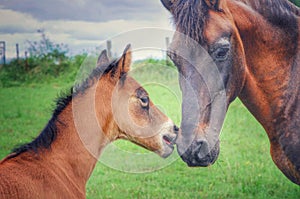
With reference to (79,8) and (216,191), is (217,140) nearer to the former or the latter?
(216,191)

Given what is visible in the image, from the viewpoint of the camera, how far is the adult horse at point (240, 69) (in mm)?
2678

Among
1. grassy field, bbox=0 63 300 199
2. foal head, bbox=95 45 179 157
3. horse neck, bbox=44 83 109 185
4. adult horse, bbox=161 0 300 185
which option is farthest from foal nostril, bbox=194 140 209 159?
grassy field, bbox=0 63 300 199

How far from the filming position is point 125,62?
3.21 m

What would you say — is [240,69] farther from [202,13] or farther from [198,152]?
[198,152]

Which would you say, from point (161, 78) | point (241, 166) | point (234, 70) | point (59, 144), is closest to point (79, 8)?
point (161, 78)

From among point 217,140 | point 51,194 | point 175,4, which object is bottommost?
point 51,194

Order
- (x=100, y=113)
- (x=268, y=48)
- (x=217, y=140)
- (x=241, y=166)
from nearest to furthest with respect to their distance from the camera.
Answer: (x=217, y=140), (x=268, y=48), (x=100, y=113), (x=241, y=166)

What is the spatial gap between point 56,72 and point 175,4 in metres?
6.52

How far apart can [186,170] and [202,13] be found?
9.40ft

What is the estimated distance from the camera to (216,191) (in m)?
4.68

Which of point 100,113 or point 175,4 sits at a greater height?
point 175,4

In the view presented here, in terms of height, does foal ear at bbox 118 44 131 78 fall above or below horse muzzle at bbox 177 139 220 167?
above

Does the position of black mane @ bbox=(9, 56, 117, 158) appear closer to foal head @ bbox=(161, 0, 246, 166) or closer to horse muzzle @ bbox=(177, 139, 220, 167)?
foal head @ bbox=(161, 0, 246, 166)

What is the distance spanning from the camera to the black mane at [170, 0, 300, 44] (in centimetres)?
268
